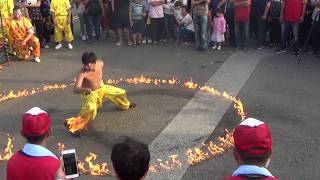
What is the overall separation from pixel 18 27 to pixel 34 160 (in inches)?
375

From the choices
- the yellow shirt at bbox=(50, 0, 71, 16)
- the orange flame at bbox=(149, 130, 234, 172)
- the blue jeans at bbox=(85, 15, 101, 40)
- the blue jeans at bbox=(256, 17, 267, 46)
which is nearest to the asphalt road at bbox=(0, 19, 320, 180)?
the orange flame at bbox=(149, 130, 234, 172)

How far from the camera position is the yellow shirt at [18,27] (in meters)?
12.3

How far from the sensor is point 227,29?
13.3 m

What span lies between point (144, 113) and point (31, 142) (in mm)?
4594

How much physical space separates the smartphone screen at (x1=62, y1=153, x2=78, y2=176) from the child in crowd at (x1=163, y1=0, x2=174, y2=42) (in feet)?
34.7

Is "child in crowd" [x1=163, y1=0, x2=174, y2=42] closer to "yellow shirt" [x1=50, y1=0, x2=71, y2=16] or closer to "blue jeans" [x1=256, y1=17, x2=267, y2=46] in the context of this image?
"blue jeans" [x1=256, y1=17, x2=267, y2=46]

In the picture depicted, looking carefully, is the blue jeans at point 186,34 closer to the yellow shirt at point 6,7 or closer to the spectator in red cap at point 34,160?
the yellow shirt at point 6,7

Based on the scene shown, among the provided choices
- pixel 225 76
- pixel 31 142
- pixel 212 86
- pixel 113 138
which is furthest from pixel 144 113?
pixel 31 142

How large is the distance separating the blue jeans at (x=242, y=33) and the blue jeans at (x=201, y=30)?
0.85 metres

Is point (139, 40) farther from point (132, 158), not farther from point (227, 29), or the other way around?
point (132, 158)

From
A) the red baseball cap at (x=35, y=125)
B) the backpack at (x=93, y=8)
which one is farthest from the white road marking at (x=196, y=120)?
the backpack at (x=93, y=8)

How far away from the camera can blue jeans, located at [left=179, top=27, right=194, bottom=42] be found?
13.7 m

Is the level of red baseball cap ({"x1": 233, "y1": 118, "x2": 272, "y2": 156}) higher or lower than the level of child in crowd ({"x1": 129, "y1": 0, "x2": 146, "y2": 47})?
higher

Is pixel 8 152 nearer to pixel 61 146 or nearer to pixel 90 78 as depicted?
pixel 61 146
